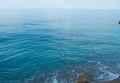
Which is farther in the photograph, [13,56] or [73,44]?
[73,44]

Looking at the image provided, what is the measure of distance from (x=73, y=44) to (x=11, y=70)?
26.3 meters

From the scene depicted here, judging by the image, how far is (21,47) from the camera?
171 feet

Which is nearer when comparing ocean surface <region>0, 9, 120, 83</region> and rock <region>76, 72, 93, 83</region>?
rock <region>76, 72, 93, 83</region>

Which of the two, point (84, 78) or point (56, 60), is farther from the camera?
point (56, 60)

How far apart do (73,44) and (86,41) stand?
260 inches

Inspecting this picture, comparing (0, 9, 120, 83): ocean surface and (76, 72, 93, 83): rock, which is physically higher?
(76, 72, 93, 83): rock

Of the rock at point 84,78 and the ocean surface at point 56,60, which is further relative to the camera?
the ocean surface at point 56,60

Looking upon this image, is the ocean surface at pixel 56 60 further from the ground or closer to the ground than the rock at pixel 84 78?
closer to the ground

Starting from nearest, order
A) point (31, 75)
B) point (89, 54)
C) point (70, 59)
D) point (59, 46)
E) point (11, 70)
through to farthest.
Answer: point (31, 75), point (11, 70), point (70, 59), point (89, 54), point (59, 46)

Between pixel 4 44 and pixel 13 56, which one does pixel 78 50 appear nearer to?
pixel 13 56

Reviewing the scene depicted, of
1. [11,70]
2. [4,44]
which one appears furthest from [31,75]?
[4,44]

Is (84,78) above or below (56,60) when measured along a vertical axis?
above

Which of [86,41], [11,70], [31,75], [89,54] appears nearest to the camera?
[31,75]

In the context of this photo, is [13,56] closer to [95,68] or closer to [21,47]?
[21,47]
